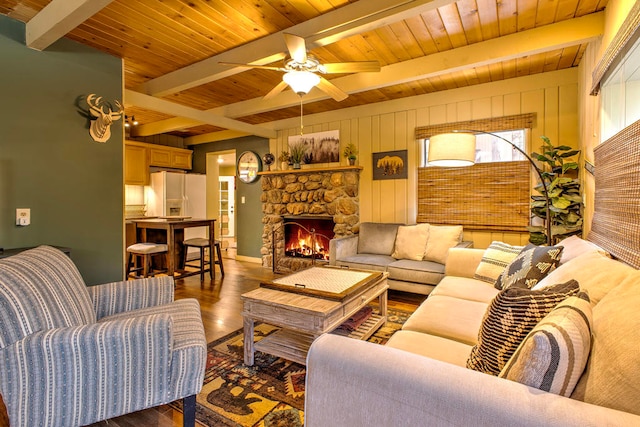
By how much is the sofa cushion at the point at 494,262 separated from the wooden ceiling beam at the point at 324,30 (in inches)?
74.7

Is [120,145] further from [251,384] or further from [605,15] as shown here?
[605,15]

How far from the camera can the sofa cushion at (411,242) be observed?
3803 millimetres

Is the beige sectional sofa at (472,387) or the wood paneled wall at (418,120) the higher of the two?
the wood paneled wall at (418,120)

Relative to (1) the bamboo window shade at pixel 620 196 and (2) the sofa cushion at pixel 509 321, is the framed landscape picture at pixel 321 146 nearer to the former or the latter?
(1) the bamboo window shade at pixel 620 196

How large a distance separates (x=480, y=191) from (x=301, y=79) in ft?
8.73

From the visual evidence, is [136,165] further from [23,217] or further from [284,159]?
[23,217]

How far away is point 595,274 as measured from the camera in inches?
52.1

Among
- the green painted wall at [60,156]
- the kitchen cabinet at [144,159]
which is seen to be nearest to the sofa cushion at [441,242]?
the green painted wall at [60,156]

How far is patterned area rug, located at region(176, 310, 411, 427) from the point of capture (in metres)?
1.63

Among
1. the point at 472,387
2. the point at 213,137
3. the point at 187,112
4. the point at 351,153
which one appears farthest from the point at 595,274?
the point at 213,137

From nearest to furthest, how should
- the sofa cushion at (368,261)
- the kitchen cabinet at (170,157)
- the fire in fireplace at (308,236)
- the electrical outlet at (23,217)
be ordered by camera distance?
the electrical outlet at (23,217), the sofa cushion at (368,261), the fire in fireplace at (308,236), the kitchen cabinet at (170,157)

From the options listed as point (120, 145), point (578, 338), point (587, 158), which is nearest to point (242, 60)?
point (120, 145)

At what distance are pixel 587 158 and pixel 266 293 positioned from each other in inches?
119

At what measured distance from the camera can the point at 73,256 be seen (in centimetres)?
279
